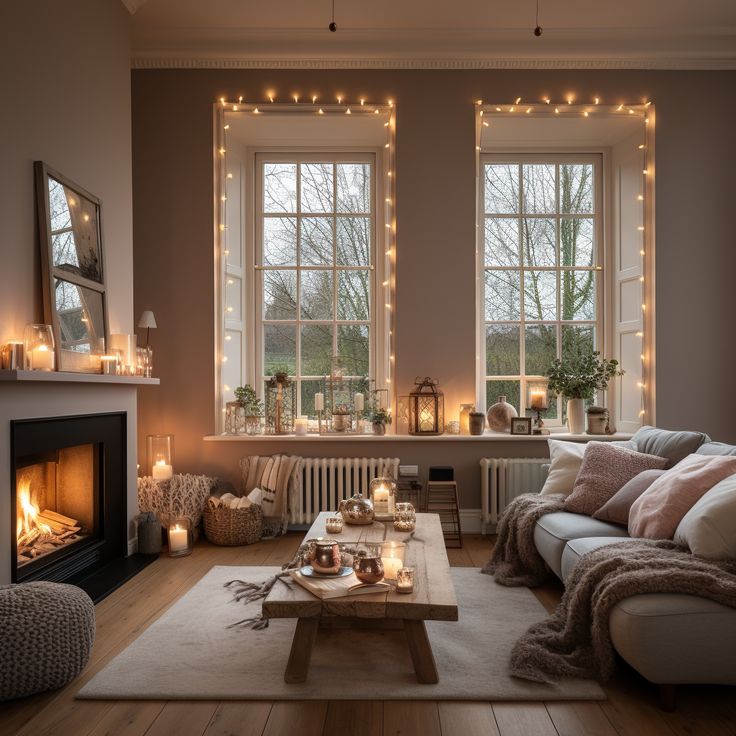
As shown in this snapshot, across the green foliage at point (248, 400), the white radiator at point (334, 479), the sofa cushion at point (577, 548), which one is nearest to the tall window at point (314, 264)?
the green foliage at point (248, 400)

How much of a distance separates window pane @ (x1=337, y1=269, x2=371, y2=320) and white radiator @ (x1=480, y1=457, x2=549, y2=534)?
1.50 meters

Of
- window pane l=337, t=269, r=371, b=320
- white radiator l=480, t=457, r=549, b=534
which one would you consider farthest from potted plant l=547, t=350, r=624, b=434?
window pane l=337, t=269, r=371, b=320

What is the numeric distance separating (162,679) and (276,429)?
2458 mm

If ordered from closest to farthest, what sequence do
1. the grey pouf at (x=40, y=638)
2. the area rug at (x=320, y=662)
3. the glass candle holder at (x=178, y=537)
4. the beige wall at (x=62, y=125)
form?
the grey pouf at (x=40, y=638)
the area rug at (x=320, y=662)
the beige wall at (x=62, y=125)
the glass candle holder at (x=178, y=537)

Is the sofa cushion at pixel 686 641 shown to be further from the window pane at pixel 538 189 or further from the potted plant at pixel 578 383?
the window pane at pixel 538 189

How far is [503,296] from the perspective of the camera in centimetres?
504

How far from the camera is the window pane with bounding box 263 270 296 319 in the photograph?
507cm

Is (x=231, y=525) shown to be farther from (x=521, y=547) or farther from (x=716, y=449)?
(x=716, y=449)

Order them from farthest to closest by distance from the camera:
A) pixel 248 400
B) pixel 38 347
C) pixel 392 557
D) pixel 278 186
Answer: pixel 278 186
pixel 248 400
pixel 38 347
pixel 392 557

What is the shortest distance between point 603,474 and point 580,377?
4.83 feet

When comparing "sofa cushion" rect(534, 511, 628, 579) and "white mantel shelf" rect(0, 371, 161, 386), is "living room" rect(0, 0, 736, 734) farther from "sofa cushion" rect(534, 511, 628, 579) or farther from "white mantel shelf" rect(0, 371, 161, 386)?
"sofa cushion" rect(534, 511, 628, 579)

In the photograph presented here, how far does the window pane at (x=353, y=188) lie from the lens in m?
5.06

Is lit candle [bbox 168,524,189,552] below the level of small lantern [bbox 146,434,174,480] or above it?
below

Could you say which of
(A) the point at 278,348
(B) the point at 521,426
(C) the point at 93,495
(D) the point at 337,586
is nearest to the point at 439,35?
(A) the point at 278,348
